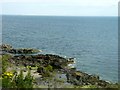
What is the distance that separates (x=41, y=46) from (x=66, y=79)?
38.1m

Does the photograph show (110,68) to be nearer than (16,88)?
No

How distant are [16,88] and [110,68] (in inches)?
1147

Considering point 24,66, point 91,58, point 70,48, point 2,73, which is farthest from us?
point 70,48

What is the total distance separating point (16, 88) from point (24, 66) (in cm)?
2136

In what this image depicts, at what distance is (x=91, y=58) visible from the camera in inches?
2601

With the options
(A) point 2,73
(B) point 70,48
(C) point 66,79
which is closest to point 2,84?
(A) point 2,73

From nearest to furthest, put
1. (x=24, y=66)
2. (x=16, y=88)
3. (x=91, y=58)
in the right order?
(x=16, y=88), (x=24, y=66), (x=91, y=58)

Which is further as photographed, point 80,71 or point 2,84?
point 80,71

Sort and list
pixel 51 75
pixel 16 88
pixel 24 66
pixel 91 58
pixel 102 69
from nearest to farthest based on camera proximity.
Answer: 1. pixel 16 88
2. pixel 51 75
3. pixel 24 66
4. pixel 102 69
5. pixel 91 58

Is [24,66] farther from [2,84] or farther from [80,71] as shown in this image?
[2,84]

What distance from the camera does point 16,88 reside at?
3103cm

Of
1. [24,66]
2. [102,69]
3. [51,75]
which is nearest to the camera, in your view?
[51,75]

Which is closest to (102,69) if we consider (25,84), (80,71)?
(80,71)

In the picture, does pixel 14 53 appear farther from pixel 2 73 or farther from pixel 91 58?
pixel 2 73
